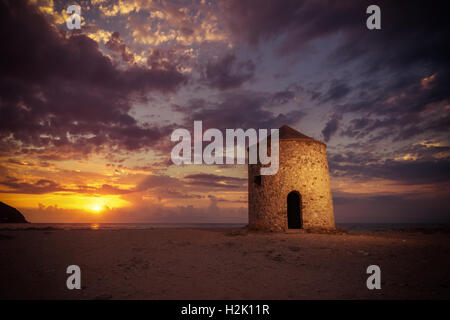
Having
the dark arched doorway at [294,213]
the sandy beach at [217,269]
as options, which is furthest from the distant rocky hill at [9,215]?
→ the dark arched doorway at [294,213]

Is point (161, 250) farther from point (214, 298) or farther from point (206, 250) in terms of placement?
point (214, 298)

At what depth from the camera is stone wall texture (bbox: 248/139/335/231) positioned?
1438 centimetres

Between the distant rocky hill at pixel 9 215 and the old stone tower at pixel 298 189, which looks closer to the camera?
the old stone tower at pixel 298 189

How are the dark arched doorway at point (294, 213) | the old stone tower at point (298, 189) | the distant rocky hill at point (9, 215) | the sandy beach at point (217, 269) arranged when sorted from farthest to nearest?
the distant rocky hill at point (9, 215)
the dark arched doorway at point (294, 213)
the old stone tower at point (298, 189)
the sandy beach at point (217, 269)

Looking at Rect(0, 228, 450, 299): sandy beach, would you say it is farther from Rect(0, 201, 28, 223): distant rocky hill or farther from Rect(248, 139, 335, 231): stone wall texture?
Rect(0, 201, 28, 223): distant rocky hill

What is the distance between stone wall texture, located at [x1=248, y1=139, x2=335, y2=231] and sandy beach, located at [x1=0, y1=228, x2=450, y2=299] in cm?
421

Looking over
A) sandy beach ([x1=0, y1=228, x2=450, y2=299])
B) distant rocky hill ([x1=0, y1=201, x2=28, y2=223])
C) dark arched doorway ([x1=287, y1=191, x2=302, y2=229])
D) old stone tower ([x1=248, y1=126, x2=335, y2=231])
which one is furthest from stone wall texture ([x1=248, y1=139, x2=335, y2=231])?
distant rocky hill ([x1=0, y1=201, x2=28, y2=223])

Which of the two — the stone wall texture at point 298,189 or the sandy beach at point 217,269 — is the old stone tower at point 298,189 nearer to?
the stone wall texture at point 298,189

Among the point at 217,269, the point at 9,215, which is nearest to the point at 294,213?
the point at 217,269

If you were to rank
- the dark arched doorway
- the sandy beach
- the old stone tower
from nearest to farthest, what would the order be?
1. the sandy beach
2. the old stone tower
3. the dark arched doorway

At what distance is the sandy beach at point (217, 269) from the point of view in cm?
532

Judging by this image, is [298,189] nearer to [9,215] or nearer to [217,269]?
[217,269]

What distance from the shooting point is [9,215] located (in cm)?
2289
